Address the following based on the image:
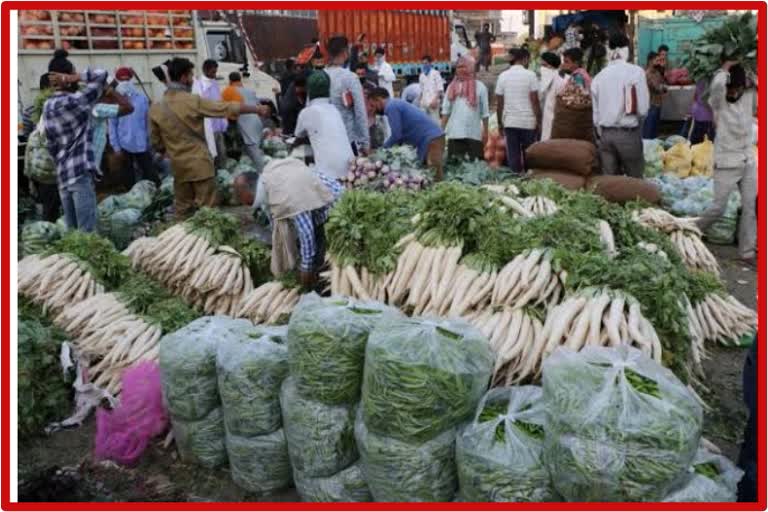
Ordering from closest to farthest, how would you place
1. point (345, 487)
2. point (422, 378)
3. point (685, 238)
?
1. point (422, 378)
2. point (345, 487)
3. point (685, 238)

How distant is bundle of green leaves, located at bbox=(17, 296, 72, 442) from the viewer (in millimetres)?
3998

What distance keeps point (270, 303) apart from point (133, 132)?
5.53 m

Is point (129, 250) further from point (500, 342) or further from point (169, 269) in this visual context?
point (500, 342)

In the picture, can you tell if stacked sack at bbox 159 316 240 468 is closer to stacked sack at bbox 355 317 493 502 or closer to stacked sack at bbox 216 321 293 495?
stacked sack at bbox 216 321 293 495

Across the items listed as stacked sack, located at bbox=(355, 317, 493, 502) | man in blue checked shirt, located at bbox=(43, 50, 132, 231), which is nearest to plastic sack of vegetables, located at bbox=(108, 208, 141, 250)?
man in blue checked shirt, located at bbox=(43, 50, 132, 231)

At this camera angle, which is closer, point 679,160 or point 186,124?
point 186,124

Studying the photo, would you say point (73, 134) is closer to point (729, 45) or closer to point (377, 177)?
point (377, 177)

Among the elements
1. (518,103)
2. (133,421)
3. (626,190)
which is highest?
(518,103)

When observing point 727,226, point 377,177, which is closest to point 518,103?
point 727,226

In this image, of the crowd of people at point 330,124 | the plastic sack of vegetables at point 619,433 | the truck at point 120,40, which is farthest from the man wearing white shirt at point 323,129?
the truck at point 120,40

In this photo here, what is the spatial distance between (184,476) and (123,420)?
45 centimetres

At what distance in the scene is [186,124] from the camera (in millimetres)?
6895

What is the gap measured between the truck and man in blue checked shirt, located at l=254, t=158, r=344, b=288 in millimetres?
6722

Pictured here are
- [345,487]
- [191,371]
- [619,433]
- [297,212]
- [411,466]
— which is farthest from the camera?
[297,212]
